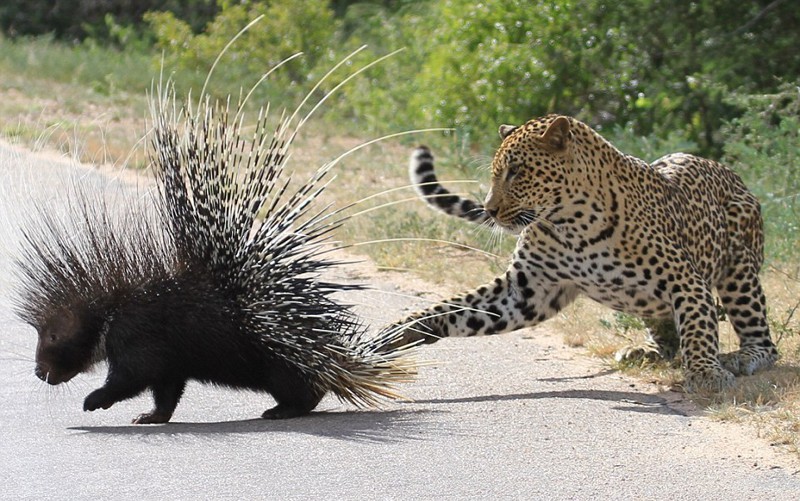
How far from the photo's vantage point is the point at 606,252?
6.51 metres

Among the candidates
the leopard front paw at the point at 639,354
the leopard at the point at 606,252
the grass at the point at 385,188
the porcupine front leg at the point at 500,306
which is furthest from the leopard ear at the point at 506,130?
the leopard front paw at the point at 639,354

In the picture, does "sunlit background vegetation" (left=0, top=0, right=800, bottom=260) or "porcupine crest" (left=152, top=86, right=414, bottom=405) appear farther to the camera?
"sunlit background vegetation" (left=0, top=0, right=800, bottom=260)

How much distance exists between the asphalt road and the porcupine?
0.64ft

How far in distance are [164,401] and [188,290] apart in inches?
19.5

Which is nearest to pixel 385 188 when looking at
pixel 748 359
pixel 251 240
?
pixel 748 359

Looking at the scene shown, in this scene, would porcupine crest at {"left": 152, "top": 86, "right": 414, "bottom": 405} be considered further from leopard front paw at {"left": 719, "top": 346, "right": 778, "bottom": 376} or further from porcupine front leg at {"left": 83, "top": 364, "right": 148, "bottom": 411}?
leopard front paw at {"left": 719, "top": 346, "right": 778, "bottom": 376}

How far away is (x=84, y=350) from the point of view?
5867mm

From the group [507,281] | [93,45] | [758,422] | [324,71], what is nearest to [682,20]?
[324,71]

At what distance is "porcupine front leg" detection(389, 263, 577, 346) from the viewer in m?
6.77

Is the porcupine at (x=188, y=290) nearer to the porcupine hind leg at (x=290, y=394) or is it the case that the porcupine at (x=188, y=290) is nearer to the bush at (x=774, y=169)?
the porcupine hind leg at (x=290, y=394)

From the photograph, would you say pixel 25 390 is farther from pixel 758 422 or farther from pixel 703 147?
pixel 703 147

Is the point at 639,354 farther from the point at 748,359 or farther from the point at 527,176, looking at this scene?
the point at 527,176

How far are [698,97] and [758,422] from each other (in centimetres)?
920

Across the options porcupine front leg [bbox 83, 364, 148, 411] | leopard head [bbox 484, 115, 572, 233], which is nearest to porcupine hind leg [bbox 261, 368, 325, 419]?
porcupine front leg [bbox 83, 364, 148, 411]
